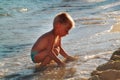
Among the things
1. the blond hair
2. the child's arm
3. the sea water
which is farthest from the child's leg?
the blond hair

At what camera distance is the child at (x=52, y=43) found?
5301 millimetres

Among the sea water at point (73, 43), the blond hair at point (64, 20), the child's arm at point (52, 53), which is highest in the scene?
the blond hair at point (64, 20)

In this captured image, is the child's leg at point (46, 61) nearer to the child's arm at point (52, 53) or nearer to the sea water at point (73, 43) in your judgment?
the child's arm at point (52, 53)

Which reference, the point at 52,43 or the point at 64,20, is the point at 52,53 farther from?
the point at 64,20

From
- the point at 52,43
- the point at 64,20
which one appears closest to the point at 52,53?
the point at 52,43

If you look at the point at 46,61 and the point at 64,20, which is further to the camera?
the point at 46,61

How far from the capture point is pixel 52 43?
5.62 m

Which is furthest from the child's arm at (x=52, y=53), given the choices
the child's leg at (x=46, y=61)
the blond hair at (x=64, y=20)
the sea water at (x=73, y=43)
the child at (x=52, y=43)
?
the blond hair at (x=64, y=20)

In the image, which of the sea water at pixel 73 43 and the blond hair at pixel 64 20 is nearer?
the blond hair at pixel 64 20

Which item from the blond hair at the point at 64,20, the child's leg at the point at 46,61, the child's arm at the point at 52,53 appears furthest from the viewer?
the child's leg at the point at 46,61

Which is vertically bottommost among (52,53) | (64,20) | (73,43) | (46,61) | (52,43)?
(73,43)

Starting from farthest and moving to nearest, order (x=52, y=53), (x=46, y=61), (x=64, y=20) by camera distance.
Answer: (x=46, y=61)
(x=52, y=53)
(x=64, y=20)

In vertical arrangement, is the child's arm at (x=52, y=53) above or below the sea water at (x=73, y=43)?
above

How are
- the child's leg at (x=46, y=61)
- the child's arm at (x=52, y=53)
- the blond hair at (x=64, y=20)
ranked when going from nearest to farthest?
the blond hair at (x=64, y=20), the child's arm at (x=52, y=53), the child's leg at (x=46, y=61)
